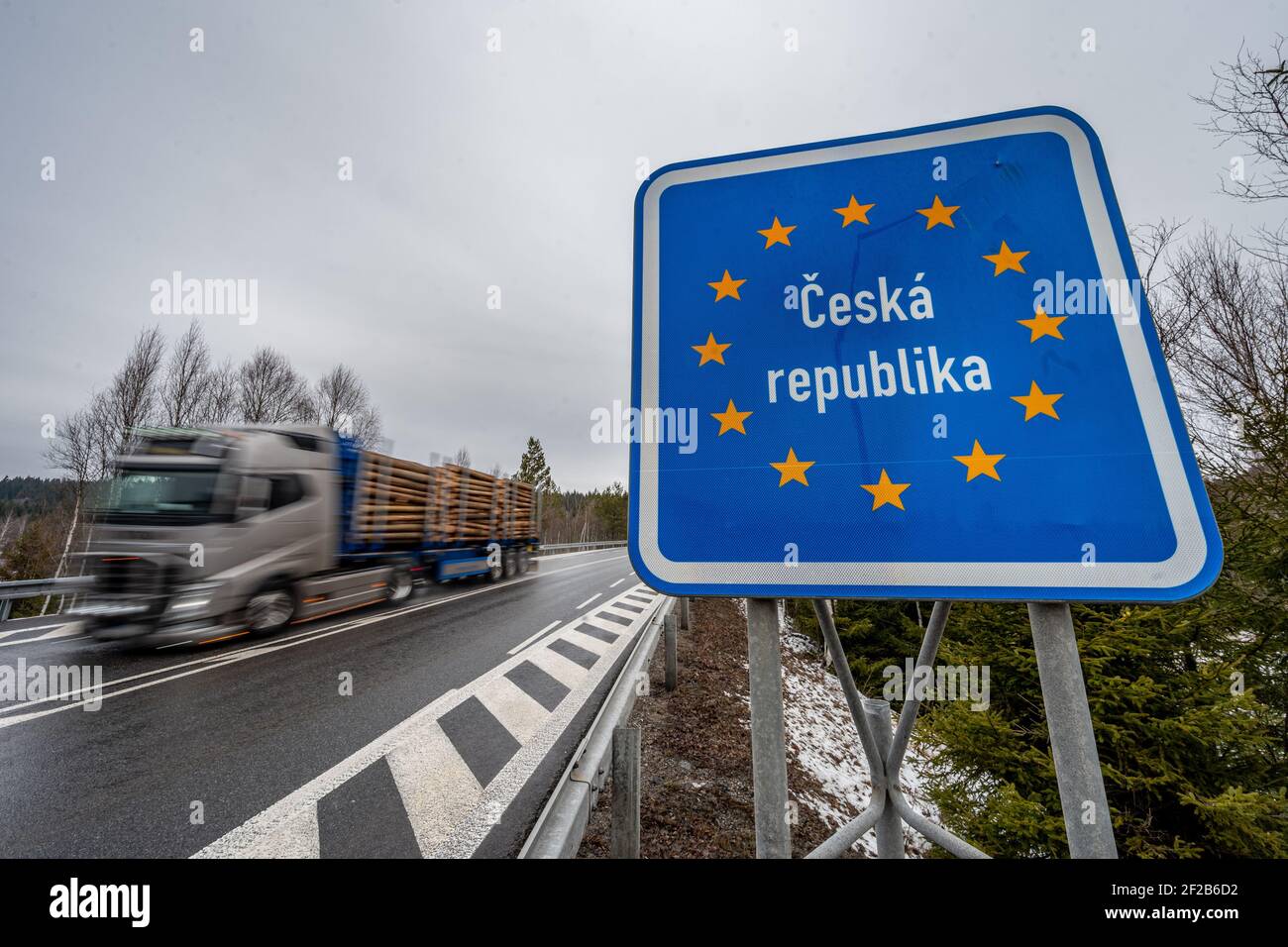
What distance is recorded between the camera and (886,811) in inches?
56.5

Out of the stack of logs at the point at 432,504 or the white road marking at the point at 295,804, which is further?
the stack of logs at the point at 432,504

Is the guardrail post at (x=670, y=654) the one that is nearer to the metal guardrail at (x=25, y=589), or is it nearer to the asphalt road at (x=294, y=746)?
the asphalt road at (x=294, y=746)

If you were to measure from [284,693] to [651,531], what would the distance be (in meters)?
6.59

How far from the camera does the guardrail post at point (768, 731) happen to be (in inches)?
35.5

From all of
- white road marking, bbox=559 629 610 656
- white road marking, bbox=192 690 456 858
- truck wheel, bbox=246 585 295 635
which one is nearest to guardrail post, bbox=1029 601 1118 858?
white road marking, bbox=192 690 456 858

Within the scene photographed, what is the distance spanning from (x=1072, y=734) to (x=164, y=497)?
1032cm

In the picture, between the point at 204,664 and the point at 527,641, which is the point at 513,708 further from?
the point at 204,664

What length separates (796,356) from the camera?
43.1 inches

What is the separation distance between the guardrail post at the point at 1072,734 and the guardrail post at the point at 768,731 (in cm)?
46

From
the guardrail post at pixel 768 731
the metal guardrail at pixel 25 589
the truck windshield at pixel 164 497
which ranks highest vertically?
the truck windshield at pixel 164 497

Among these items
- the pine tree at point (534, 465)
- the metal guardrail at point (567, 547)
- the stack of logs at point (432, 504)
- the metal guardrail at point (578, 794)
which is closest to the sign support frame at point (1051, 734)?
the metal guardrail at point (578, 794)

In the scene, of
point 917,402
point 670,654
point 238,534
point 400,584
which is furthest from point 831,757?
point 400,584
